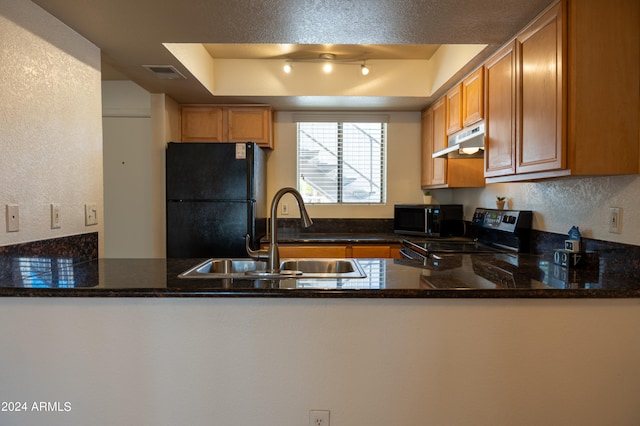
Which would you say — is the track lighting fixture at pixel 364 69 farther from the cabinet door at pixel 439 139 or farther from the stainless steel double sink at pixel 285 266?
the stainless steel double sink at pixel 285 266

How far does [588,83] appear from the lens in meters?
1.56

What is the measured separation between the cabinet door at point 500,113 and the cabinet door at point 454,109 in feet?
1.41

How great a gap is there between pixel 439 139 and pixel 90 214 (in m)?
2.69

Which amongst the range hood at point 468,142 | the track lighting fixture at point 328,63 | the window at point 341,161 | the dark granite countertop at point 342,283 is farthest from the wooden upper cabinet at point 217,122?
the dark granite countertop at point 342,283

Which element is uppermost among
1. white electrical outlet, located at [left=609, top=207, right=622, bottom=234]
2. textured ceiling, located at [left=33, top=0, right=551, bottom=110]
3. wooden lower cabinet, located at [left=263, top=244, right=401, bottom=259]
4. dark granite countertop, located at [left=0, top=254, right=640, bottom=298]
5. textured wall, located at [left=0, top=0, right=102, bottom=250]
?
textured ceiling, located at [left=33, top=0, right=551, bottom=110]

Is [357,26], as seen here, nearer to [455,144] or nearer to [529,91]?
[529,91]

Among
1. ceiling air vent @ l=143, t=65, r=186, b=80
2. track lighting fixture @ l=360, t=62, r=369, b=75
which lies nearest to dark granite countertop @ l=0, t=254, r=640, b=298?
ceiling air vent @ l=143, t=65, r=186, b=80

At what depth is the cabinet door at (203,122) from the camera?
3488 mm

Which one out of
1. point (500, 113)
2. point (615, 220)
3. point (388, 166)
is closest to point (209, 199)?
point (388, 166)

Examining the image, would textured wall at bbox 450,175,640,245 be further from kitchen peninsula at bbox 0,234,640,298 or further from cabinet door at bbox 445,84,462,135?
cabinet door at bbox 445,84,462,135

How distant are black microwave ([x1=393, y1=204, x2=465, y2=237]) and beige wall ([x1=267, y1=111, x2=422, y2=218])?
14.8 inches

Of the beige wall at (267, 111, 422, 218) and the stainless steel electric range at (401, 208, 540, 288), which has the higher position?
the beige wall at (267, 111, 422, 218)

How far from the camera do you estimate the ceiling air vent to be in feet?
8.24

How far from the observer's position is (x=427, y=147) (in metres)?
3.71
